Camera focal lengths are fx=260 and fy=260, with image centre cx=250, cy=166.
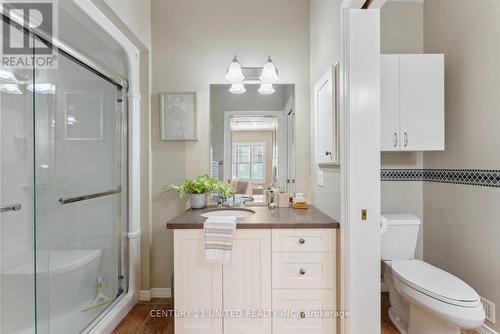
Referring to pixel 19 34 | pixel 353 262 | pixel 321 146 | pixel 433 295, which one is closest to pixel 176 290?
pixel 353 262

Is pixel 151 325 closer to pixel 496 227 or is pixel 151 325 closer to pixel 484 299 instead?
pixel 484 299

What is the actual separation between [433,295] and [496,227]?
69 centimetres

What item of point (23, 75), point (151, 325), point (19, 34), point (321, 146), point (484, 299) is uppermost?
point (19, 34)

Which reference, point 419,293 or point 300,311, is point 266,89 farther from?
point 419,293

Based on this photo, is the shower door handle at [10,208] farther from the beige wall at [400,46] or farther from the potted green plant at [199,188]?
the beige wall at [400,46]

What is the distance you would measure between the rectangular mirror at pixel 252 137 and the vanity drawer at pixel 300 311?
2.95 ft

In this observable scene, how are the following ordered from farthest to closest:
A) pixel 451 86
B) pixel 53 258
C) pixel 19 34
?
pixel 451 86 → pixel 53 258 → pixel 19 34

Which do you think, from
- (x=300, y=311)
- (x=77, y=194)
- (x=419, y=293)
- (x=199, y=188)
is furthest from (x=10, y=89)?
(x=419, y=293)

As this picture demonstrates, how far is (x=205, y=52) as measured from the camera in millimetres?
2291

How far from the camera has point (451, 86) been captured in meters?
2.07

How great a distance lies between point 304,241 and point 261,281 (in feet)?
1.17

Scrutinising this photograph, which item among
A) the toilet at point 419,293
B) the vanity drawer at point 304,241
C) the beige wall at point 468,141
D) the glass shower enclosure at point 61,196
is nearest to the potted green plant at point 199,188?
the glass shower enclosure at point 61,196

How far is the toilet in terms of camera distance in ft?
4.67

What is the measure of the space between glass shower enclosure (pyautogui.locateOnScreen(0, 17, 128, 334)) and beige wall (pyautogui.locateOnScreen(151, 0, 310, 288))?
30 centimetres
